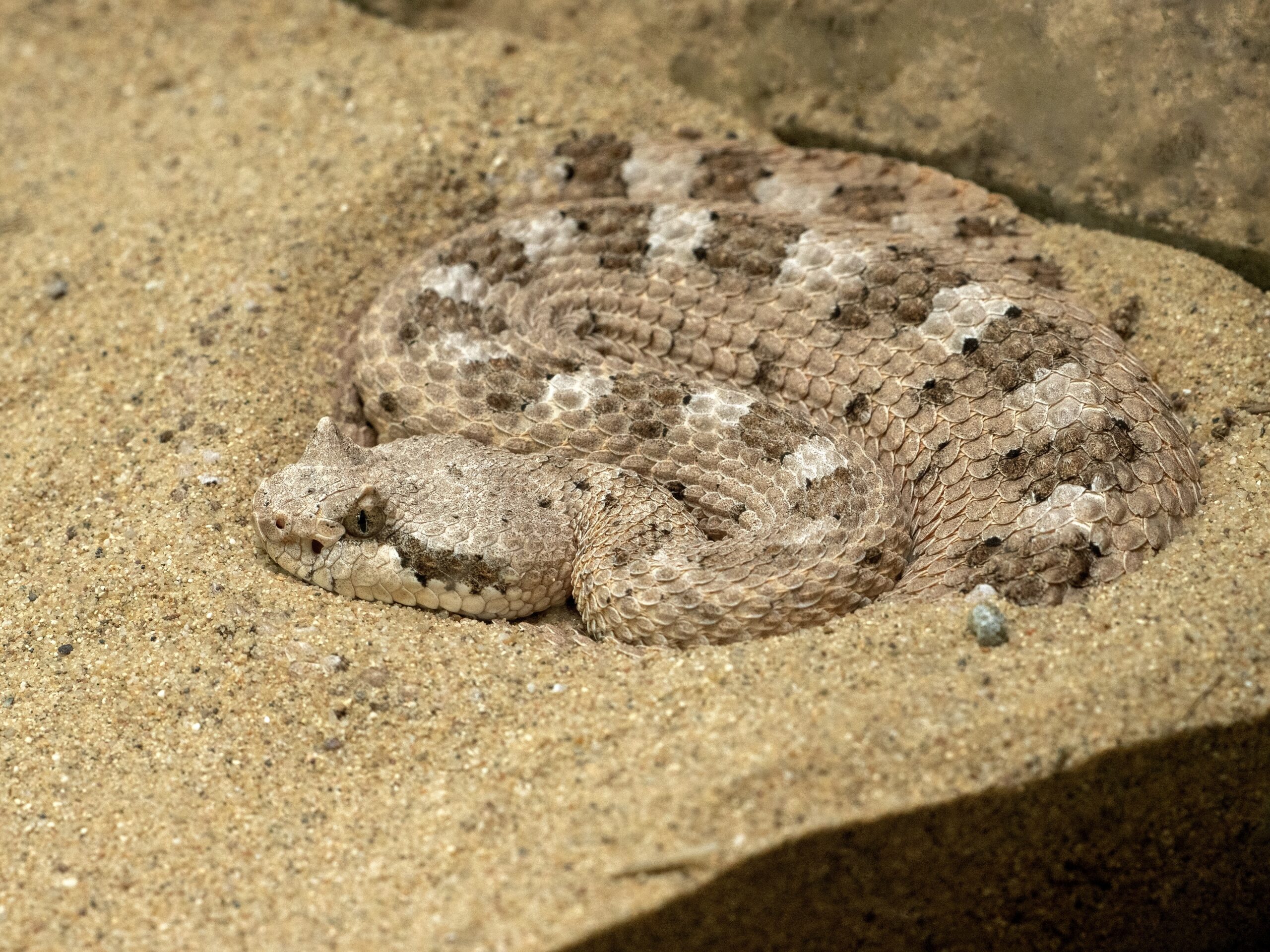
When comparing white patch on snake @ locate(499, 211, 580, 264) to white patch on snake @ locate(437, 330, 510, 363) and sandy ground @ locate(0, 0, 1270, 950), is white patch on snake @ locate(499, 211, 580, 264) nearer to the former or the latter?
sandy ground @ locate(0, 0, 1270, 950)

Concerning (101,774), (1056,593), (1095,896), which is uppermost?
(1056,593)

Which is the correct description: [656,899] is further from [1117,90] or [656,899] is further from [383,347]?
[1117,90]

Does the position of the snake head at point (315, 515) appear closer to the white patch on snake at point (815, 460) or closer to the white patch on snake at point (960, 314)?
the white patch on snake at point (815, 460)

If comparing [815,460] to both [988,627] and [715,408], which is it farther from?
[988,627]

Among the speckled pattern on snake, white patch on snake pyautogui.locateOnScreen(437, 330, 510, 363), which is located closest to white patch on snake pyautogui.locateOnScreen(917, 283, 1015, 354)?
the speckled pattern on snake

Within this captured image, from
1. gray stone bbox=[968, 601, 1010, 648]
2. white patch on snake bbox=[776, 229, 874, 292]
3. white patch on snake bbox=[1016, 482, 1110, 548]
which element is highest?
white patch on snake bbox=[776, 229, 874, 292]

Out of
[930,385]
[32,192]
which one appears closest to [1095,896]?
[930,385]

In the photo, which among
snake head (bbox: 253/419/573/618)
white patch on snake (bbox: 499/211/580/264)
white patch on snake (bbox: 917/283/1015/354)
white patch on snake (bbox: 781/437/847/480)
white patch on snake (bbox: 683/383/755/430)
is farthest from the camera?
white patch on snake (bbox: 499/211/580/264)
